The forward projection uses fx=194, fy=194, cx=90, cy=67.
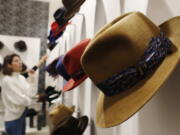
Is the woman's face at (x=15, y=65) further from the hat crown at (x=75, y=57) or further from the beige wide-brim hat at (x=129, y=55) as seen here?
the beige wide-brim hat at (x=129, y=55)

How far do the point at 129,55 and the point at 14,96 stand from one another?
1.98m

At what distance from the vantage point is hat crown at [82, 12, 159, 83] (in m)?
0.44

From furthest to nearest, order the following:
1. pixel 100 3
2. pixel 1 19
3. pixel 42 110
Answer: pixel 1 19 < pixel 42 110 < pixel 100 3

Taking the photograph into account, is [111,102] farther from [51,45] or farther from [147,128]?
[51,45]

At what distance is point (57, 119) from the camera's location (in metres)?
1.11

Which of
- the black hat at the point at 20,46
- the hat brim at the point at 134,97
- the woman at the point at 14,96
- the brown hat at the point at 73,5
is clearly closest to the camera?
the hat brim at the point at 134,97

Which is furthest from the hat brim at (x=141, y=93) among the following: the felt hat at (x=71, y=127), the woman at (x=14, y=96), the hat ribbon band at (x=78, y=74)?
the woman at (x=14, y=96)

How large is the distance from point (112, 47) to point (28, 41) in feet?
10.1

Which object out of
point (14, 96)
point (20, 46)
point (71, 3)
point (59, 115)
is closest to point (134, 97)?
point (71, 3)

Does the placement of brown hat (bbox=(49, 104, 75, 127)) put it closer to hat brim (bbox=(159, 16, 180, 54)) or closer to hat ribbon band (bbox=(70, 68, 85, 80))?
hat ribbon band (bbox=(70, 68, 85, 80))

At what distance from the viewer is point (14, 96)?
216cm

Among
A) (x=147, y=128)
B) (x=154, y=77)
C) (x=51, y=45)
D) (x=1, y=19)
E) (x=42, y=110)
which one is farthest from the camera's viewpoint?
(x=1, y=19)

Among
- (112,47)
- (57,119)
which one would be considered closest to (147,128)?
(112,47)

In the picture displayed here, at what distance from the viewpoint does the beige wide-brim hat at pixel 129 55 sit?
1.41ft
